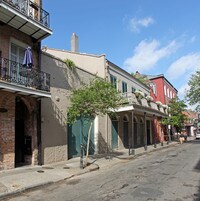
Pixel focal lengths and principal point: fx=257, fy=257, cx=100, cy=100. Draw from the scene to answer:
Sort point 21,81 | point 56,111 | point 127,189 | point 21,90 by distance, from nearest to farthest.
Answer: point 127,189 → point 21,90 → point 21,81 → point 56,111

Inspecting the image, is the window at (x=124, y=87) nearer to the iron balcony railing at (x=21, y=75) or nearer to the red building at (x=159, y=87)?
the iron balcony railing at (x=21, y=75)

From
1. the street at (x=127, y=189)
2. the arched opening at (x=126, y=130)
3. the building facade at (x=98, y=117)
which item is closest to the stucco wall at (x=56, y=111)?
the building facade at (x=98, y=117)

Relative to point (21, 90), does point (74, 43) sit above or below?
above

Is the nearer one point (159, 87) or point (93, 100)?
point (93, 100)

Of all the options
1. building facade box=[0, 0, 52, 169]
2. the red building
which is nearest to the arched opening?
building facade box=[0, 0, 52, 169]

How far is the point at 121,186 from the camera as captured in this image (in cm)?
849

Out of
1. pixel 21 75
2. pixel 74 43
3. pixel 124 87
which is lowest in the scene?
pixel 21 75

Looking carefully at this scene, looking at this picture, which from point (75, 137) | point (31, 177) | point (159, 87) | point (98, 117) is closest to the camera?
point (31, 177)

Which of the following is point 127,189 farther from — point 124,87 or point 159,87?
point 159,87

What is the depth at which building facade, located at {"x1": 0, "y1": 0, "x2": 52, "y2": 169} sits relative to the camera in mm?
11617

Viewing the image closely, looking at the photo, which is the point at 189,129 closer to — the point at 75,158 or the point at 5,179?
the point at 75,158

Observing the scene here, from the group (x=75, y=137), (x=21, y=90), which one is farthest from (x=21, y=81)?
(x=75, y=137)

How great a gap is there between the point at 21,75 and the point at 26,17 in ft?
9.02

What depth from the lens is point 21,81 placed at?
40.3ft
